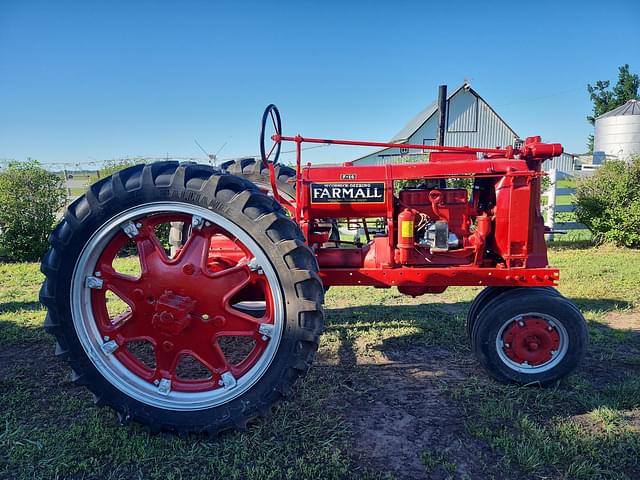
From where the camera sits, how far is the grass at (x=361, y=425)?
222cm

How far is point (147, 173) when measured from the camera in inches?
95.6

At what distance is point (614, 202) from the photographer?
8250 millimetres

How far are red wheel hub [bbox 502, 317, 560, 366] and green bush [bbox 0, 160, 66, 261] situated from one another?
8237 millimetres

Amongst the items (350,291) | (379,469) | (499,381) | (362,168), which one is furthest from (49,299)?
(350,291)

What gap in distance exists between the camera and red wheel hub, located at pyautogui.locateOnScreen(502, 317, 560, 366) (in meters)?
3.03

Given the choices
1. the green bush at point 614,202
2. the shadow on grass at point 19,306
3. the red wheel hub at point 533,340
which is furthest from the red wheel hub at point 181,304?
the green bush at point 614,202

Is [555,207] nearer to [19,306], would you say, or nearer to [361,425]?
[361,425]

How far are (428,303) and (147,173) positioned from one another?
11.9 ft

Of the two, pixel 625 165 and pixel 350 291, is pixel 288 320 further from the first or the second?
pixel 625 165

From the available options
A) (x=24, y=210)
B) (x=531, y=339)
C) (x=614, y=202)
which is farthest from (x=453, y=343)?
(x=24, y=210)

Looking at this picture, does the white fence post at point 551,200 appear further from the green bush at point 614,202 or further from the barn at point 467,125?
the barn at point 467,125

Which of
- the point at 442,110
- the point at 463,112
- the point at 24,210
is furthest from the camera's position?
the point at 463,112

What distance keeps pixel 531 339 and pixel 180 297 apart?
7.60 ft

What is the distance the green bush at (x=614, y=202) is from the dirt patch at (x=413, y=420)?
256 inches
